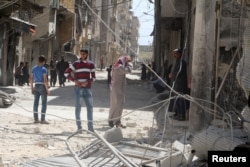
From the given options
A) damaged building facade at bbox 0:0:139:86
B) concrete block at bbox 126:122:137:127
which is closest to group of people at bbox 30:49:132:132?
concrete block at bbox 126:122:137:127

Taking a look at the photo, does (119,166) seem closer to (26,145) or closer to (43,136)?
(26,145)

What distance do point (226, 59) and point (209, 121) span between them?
3494 mm

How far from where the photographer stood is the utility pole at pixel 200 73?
26.2 feet

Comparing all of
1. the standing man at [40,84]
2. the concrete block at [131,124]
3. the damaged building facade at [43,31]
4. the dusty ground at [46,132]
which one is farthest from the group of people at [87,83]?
the damaged building facade at [43,31]

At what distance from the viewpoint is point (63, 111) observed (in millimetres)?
12477

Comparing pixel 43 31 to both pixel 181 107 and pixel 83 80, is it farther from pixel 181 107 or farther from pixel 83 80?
pixel 83 80

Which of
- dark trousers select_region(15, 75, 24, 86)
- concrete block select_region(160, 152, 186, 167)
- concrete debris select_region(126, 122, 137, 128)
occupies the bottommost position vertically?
concrete debris select_region(126, 122, 137, 128)

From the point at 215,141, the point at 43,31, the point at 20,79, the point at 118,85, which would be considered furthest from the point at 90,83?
the point at 43,31

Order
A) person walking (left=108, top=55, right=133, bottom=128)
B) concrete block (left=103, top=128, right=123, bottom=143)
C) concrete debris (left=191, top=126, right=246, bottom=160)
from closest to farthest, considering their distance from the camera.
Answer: concrete debris (left=191, top=126, right=246, bottom=160), concrete block (left=103, top=128, right=123, bottom=143), person walking (left=108, top=55, right=133, bottom=128)

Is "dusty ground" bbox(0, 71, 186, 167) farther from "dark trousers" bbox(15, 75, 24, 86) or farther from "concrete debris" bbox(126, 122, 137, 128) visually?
"dark trousers" bbox(15, 75, 24, 86)

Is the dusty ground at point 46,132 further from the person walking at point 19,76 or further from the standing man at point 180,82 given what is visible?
the person walking at point 19,76

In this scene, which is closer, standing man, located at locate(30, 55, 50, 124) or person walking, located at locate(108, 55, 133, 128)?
person walking, located at locate(108, 55, 133, 128)

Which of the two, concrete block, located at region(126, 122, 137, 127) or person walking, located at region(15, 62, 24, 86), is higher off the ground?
person walking, located at region(15, 62, 24, 86)

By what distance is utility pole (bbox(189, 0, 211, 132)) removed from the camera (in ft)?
26.2
